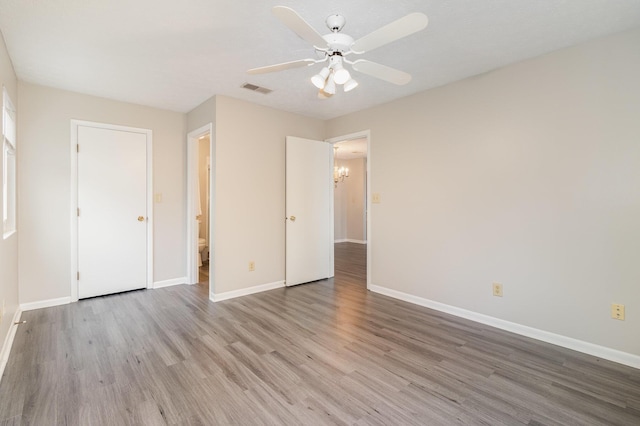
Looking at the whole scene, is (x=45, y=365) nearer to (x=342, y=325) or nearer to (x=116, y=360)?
(x=116, y=360)

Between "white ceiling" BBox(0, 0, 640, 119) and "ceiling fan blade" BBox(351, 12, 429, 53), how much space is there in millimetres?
326

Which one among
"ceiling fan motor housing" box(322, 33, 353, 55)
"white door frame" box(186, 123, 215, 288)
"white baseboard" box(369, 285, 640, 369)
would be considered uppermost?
"ceiling fan motor housing" box(322, 33, 353, 55)

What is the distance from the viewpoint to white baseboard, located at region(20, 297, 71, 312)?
326cm

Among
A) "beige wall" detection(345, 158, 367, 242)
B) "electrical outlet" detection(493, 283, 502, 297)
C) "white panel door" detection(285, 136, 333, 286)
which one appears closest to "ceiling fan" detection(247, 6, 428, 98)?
"white panel door" detection(285, 136, 333, 286)

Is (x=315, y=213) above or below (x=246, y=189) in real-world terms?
below

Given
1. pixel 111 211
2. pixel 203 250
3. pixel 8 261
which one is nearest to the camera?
pixel 8 261

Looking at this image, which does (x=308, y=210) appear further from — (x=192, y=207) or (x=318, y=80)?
(x=318, y=80)

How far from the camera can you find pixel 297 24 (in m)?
1.61

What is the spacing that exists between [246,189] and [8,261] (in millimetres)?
2259

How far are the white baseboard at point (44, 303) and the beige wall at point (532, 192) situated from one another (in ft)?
12.6

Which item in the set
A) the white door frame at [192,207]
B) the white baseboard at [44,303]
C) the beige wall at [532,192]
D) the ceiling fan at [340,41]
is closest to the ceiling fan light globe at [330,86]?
the ceiling fan at [340,41]

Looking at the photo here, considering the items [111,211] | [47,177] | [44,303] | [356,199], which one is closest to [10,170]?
[47,177]

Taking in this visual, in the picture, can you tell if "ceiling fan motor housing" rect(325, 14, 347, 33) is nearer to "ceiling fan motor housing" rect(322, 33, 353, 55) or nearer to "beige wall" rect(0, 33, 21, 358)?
"ceiling fan motor housing" rect(322, 33, 353, 55)

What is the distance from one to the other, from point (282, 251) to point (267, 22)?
283cm
